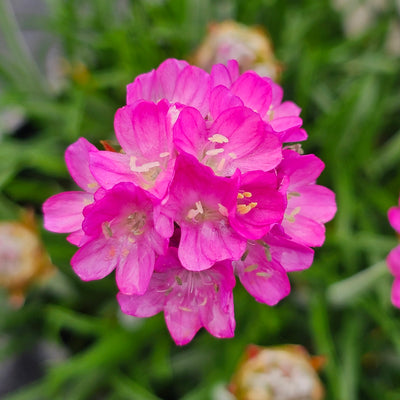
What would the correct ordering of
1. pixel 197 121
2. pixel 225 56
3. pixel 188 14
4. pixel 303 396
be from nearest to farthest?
pixel 197 121, pixel 303 396, pixel 225 56, pixel 188 14

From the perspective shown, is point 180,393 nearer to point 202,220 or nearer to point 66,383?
point 66,383

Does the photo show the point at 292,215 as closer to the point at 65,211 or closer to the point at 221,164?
the point at 221,164

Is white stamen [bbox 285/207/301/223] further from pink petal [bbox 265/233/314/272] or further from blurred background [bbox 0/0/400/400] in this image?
blurred background [bbox 0/0/400/400]

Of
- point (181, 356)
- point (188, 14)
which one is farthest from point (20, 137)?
point (181, 356)

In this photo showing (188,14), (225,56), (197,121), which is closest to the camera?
(197,121)

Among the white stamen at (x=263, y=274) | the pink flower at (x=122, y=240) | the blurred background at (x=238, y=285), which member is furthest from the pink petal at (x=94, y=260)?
the blurred background at (x=238, y=285)

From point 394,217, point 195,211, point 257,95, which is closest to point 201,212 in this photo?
point 195,211

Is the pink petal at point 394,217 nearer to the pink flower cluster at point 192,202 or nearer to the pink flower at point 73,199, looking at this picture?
the pink flower cluster at point 192,202

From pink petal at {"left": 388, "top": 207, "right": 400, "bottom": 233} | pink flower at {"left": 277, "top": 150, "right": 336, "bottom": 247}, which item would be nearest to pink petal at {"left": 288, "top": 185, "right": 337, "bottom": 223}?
pink flower at {"left": 277, "top": 150, "right": 336, "bottom": 247}
